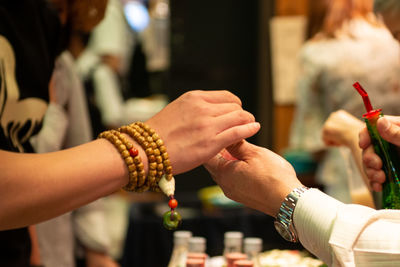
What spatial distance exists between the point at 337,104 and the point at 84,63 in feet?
8.68

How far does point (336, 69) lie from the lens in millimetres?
2504

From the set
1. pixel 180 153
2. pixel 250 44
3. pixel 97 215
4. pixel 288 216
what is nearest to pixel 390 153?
pixel 288 216

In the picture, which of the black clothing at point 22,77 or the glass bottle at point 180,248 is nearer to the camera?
the black clothing at point 22,77

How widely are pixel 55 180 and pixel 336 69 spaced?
1810 mm

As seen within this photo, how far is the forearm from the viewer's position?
92cm

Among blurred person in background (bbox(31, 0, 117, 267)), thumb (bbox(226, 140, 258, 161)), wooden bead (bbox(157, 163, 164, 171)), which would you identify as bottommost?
blurred person in background (bbox(31, 0, 117, 267))

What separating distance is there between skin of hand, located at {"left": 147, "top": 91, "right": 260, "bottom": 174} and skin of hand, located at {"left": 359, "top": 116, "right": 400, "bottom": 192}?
0.83ft

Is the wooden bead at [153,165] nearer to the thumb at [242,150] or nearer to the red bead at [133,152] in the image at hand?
the red bead at [133,152]

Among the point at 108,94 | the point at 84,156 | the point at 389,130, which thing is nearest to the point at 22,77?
the point at 84,156

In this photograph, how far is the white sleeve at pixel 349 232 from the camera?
2.95 feet

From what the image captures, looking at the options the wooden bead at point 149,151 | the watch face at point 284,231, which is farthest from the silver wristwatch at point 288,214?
the wooden bead at point 149,151

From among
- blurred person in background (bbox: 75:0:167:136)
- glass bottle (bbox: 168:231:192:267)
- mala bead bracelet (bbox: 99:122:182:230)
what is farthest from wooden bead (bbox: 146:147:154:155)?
blurred person in background (bbox: 75:0:167:136)

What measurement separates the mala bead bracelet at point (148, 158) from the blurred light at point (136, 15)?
195 inches

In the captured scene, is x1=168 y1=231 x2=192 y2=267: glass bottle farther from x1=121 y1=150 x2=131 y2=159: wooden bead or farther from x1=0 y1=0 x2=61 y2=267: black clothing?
x1=121 y1=150 x2=131 y2=159: wooden bead
